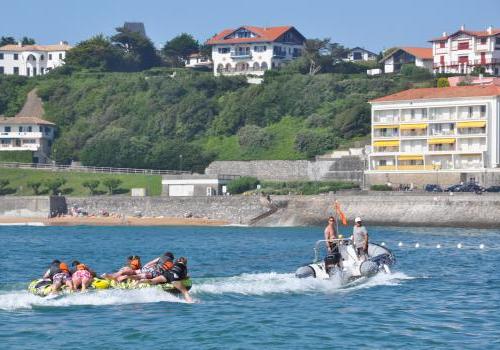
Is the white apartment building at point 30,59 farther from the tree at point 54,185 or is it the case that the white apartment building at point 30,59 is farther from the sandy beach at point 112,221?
the sandy beach at point 112,221

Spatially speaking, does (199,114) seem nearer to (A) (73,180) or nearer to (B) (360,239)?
(A) (73,180)

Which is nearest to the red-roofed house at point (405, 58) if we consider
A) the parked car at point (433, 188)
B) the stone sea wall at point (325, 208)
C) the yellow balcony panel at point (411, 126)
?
the yellow balcony panel at point (411, 126)

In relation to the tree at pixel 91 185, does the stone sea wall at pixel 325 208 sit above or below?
below

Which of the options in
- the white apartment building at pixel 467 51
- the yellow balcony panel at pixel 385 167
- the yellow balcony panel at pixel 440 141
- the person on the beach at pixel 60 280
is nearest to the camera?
Answer: the person on the beach at pixel 60 280

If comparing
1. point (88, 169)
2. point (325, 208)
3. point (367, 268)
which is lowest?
point (325, 208)

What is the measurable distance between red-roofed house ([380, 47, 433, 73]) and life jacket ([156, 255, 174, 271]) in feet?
368

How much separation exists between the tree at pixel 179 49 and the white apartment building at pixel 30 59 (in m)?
14.2

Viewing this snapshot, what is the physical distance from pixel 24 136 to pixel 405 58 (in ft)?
162

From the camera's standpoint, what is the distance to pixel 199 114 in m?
130

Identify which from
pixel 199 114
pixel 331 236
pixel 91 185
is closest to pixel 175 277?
pixel 331 236

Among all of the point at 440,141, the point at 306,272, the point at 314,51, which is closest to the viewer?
the point at 306,272

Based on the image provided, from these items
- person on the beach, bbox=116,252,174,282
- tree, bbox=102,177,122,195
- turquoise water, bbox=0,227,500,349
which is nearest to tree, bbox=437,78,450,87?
tree, bbox=102,177,122,195

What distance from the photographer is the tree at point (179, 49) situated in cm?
16788

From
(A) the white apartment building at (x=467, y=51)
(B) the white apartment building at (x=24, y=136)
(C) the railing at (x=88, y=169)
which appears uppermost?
(A) the white apartment building at (x=467, y=51)
